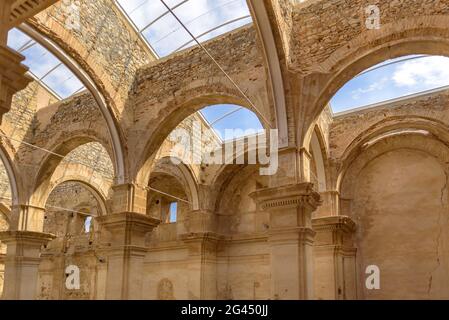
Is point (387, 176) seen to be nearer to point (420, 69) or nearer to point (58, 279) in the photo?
point (420, 69)

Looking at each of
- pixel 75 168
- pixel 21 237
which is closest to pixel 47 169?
pixel 21 237

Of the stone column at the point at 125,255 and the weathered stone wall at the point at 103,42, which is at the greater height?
the weathered stone wall at the point at 103,42

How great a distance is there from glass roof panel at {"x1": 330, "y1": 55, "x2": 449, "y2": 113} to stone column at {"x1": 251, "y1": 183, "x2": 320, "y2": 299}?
210 inches

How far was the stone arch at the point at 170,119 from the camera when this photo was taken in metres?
10.2

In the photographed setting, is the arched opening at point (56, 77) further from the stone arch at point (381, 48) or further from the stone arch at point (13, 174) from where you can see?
the stone arch at point (381, 48)

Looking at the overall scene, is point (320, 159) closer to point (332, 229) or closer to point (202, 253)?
point (332, 229)

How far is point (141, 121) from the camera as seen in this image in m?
11.0

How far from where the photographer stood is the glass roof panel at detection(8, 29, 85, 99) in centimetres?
1225

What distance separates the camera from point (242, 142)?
14.9m

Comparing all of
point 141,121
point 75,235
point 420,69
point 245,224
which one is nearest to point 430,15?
point 420,69

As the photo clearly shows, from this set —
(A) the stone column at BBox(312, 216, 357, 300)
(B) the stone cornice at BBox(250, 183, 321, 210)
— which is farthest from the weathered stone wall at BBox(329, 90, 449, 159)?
(B) the stone cornice at BBox(250, 183, 321, 210)

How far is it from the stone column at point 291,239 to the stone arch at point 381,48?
1248mm

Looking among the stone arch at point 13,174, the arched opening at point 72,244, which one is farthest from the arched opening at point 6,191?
the arched opening at point 72,244
